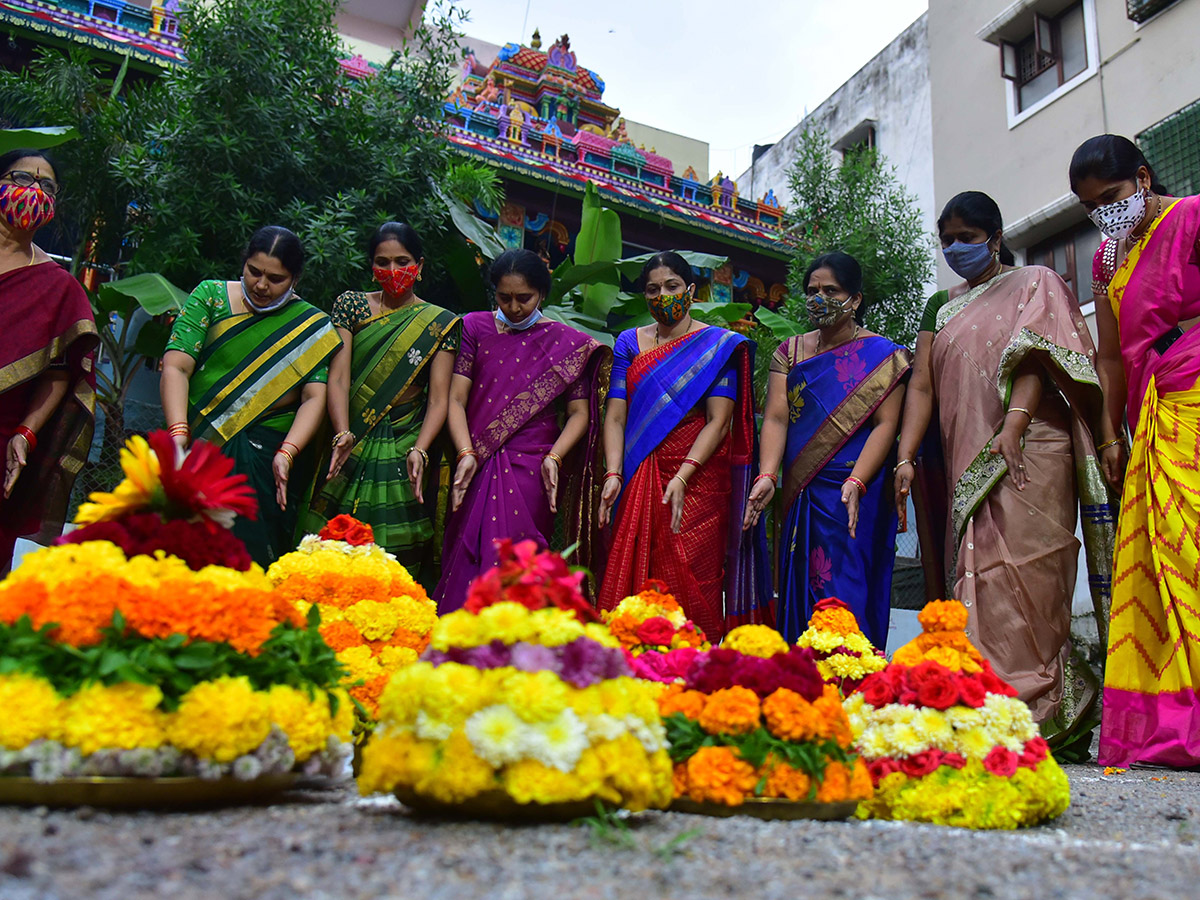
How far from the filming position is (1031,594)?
397cm

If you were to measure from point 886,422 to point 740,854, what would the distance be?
3141mm

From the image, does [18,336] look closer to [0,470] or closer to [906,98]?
[0,470]

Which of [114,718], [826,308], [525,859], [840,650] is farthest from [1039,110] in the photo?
[114,718]

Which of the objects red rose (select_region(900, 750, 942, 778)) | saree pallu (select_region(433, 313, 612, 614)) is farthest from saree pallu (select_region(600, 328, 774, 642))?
red rose (select_region(900, 750, 942, 778))

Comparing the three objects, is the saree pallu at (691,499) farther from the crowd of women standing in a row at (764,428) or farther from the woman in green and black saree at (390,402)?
the woman in green and black saree at (390,402)

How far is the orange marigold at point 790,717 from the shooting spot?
2.26 m

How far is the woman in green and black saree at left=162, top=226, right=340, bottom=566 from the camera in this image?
4090 mm

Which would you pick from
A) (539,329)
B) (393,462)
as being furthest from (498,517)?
(539,329)

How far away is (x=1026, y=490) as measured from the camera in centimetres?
411

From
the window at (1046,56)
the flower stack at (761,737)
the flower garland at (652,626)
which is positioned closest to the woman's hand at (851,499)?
the flower garland at (652,626)

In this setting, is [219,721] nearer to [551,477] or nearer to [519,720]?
[519,720]

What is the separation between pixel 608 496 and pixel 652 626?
150 centimetres

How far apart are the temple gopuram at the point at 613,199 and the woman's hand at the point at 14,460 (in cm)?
717

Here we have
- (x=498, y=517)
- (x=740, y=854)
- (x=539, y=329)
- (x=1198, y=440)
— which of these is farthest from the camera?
(x=539, y=329)
